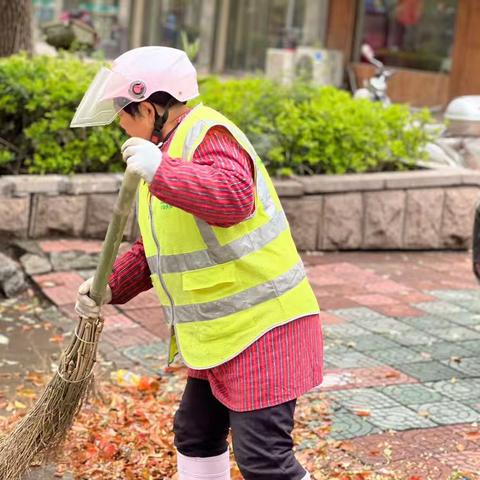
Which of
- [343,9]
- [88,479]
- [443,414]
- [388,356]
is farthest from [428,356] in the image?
[343,9]

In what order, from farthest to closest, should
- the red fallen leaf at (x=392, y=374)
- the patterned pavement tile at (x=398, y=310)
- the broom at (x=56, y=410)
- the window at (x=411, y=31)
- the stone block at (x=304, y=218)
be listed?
the window at (x=411, y=31) < the stone block at (x=304, y=218) < the patterned pavement tile at (x=398, y=310) < the red fallen leaf at (x=392, y=374) < the broom at (x=56, y=410)

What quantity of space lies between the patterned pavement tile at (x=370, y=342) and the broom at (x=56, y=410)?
2.16 meters

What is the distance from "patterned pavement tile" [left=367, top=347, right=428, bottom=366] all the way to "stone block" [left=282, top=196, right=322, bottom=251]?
2.04 m

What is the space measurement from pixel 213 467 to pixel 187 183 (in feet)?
3.19

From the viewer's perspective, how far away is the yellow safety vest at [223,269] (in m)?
2.74

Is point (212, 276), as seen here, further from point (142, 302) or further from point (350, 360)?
point (142, 302)

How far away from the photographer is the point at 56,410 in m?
3.33

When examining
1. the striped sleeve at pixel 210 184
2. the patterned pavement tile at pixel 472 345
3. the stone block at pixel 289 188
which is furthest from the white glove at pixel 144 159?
the stone block at pixel 289 188

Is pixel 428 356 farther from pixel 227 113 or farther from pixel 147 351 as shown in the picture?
pixel 227 113

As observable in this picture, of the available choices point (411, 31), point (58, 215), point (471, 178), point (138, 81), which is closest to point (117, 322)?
point (58, 215)

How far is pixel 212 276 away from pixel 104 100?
1.78 feet

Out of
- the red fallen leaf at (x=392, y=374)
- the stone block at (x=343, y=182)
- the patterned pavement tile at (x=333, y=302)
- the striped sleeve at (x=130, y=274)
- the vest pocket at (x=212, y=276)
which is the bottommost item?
the patterned pavement tile at (x=333, y=302)

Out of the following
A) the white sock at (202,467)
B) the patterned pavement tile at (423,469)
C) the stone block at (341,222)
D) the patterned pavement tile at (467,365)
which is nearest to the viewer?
the white sock at (202,467)

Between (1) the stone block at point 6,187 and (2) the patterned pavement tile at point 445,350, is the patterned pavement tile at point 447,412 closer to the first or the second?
(2) the patterned pavement tile at point 445,350
